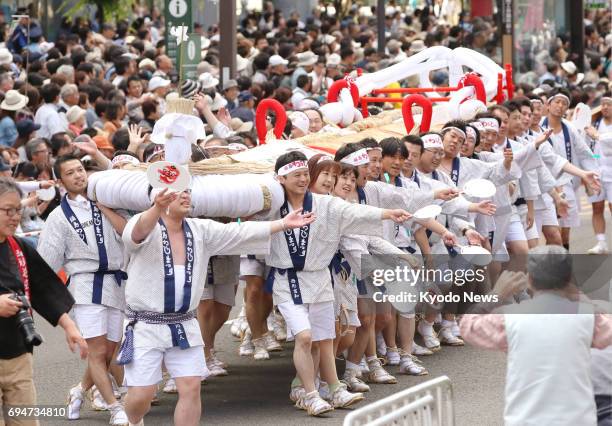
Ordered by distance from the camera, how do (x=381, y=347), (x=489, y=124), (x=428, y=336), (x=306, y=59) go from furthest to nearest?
1. (x=306, y=59)
2. (x=489, y=124)
3. (x=428, y=336)
4. (x=381, y=347)

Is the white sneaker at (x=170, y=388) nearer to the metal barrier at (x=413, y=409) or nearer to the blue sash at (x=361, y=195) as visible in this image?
the blue sash at (x=361, y=195)

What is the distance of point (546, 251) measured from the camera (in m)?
5.65

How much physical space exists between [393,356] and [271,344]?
1.07m

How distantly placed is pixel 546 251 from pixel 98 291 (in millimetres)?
3887

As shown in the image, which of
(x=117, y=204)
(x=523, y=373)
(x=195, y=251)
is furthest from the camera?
(x=117, y=204)

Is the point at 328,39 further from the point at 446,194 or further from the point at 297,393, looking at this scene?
the point at 297,393

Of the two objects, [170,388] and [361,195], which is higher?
[361,195]

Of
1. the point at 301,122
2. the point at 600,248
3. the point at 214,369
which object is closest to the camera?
the point at 214,369

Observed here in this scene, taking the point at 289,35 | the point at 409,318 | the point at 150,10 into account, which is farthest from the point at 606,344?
the point at 150,10

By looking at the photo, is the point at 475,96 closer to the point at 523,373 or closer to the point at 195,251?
the point at 195,251

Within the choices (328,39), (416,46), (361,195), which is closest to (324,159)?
(361,195)

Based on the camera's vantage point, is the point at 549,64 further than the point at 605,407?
Yes

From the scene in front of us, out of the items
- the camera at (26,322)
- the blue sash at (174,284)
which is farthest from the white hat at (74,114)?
the camera at (26,322)

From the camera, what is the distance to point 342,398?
360 inches
